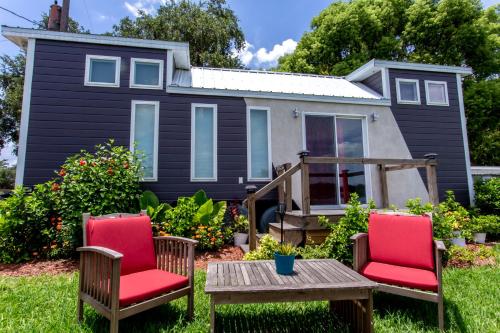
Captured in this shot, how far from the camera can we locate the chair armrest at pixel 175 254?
2.86 m

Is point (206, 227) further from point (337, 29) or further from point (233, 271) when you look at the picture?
point (337, 29)

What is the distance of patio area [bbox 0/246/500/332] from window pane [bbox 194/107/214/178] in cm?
347

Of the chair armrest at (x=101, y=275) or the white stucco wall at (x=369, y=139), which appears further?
the white stucco wall at (x=369, y=139)

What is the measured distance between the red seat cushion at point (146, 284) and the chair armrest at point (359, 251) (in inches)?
71.3

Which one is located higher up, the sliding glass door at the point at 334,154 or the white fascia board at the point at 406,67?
the white fascia board at the point at 406,67

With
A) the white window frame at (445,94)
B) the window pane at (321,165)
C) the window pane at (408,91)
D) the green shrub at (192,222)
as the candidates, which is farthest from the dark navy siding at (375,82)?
the green shrub at (192,222)

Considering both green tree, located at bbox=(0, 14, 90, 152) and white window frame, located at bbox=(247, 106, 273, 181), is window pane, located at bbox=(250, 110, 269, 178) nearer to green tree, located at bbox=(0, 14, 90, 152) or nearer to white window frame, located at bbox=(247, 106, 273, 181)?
white window frame, located at bbox=(247, 106, 273, 181)

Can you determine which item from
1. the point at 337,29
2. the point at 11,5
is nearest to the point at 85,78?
the point at 11,5

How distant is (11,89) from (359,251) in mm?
20357

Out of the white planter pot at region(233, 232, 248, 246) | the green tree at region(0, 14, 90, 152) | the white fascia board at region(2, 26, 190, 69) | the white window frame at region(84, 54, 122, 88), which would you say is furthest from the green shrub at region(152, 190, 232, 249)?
the green tree at region(0, 14, 90, 152)

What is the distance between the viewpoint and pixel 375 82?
8406mm

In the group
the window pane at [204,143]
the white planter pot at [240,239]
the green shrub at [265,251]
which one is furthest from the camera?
the window pane at [204,143]

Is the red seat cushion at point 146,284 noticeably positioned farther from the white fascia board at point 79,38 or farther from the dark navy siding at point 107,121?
the white fascia board at point 79,38

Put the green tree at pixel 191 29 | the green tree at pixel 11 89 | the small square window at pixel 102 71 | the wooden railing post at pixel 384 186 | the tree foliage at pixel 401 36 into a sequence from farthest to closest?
1. the green tree at pixel 191 29
2. the green tree at pixel 11 89
3. the tree foliage at pixel 401 36
4. the wooden railing post at pixel 384 186
5. the small square window at pixel 102 71
